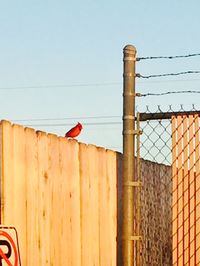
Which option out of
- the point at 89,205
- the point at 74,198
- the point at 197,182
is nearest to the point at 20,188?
the point at 74,198

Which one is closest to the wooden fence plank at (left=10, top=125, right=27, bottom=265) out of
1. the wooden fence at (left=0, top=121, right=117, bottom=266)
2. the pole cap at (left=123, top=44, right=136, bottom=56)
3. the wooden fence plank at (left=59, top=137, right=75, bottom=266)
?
the wooden fence at (left=0, top=121, right=117, bottom=266)

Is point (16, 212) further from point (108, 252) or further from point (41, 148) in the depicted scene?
point (108, 252)

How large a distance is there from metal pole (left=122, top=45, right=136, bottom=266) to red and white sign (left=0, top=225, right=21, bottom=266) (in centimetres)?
235

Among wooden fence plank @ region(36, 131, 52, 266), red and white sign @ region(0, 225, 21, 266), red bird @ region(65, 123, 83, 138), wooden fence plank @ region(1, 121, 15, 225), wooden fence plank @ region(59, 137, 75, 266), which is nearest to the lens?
red and white sign @ region(0, 225, 21, 266)

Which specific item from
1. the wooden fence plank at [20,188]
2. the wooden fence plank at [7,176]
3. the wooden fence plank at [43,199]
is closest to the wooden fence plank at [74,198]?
the wooden fence plank at [43,199]

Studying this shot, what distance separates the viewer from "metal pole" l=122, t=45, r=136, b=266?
6.98 m

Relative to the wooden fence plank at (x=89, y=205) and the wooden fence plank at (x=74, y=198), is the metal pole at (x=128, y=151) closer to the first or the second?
the wooden fence plank at (x=89, y=205)

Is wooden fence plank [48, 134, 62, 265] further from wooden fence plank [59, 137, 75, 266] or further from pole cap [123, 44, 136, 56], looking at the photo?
pole cap [123, 44, 136, 56]

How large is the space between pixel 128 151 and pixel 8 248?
2.52 m

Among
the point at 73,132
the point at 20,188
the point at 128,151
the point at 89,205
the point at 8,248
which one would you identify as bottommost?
the point at 8,248

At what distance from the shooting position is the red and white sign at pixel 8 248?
463cm

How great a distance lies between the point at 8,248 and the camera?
15.3 ft

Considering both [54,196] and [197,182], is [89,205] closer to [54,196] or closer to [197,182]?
[54,196]

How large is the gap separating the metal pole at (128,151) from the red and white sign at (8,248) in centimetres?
235
